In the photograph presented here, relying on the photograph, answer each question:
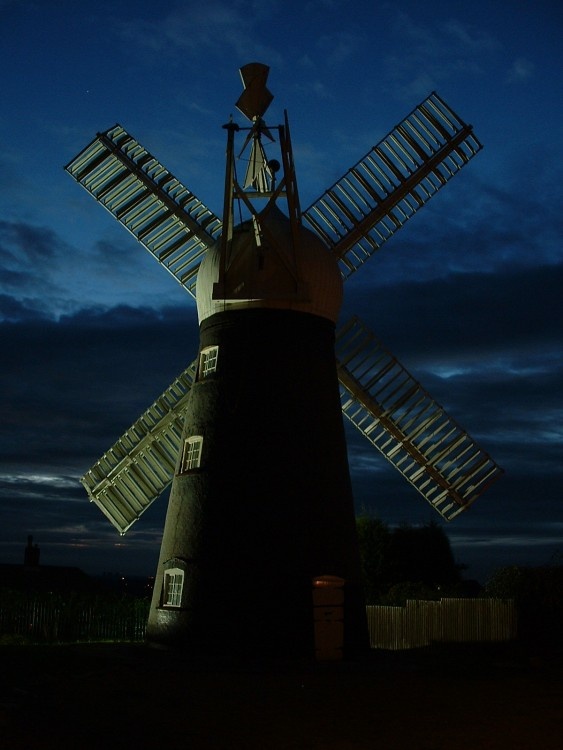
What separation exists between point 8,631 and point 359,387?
512 inches

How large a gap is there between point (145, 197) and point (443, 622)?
12.7 meters

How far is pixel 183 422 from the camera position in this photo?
66.5ft

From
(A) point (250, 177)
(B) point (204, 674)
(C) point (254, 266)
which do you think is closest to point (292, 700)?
(B) point (204, 674)

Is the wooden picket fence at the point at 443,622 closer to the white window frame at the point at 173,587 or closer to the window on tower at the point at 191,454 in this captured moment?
the white window frame at the point at 173,587

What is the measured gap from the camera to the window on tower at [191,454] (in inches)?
709

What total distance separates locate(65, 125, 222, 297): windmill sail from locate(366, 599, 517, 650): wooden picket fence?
1037cm

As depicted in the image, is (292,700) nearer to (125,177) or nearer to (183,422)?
(183,422)

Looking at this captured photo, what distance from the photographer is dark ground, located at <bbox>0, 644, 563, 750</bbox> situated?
34.0ft

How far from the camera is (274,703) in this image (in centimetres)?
1256

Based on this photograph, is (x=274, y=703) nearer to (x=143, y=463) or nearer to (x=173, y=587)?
(x=173, y=587)

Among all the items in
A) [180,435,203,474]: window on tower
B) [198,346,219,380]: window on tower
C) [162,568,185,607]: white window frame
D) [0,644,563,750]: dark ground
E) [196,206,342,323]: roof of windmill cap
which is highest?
[196,206,342,323]: roof of windmill cap

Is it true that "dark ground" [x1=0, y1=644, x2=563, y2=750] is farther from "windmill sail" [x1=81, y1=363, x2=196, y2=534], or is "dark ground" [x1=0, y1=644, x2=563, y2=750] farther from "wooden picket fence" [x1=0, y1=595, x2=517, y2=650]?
"wooden picket fence" [x1=0, y1=595, x2=517, y2=650]

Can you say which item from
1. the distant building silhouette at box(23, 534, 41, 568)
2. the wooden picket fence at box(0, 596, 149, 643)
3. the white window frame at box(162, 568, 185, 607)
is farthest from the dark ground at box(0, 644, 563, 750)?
the distant building silhouette at box(23, 534, 41, 568)

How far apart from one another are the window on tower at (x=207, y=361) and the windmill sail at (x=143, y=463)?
160 cm
